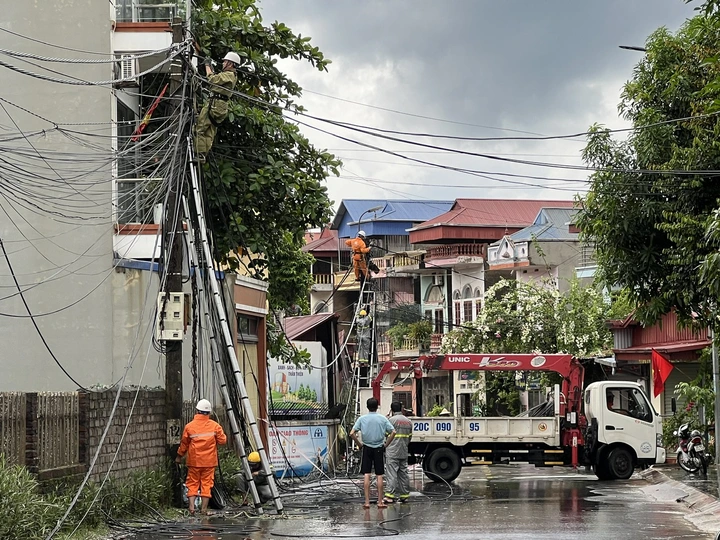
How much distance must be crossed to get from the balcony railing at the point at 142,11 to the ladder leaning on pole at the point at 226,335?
5198 mm

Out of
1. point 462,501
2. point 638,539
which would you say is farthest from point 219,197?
point 638,539

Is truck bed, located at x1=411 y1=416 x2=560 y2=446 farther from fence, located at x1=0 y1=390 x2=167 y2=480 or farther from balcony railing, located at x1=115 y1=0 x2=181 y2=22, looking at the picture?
balcony railing, located at x1=115 y1=0 x2=181 y2=22

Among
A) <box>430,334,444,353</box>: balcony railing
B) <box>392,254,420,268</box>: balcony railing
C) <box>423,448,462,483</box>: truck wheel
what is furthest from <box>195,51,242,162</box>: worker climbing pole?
<box>392,254,420,268</box>: balcony railing

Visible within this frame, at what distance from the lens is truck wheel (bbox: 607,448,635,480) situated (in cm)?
2956

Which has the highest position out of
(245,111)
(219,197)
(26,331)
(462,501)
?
(245,111)

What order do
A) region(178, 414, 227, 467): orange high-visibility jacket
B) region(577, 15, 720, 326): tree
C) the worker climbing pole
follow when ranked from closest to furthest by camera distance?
region(178, 414, 227, 467): orange high-visibility jacket → the worker climbing pole → region(577, 15, 720, 326): tree

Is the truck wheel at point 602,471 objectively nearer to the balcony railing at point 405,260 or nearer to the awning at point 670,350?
the awning at point 670,350

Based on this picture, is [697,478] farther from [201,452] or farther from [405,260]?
[405,260]

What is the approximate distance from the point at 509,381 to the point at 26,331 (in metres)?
29.3

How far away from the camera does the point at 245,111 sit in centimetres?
→ 2358

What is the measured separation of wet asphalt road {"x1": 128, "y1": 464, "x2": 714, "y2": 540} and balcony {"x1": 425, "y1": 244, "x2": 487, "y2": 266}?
38.7 meters

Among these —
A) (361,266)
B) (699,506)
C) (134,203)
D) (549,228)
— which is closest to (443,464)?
(699,506)

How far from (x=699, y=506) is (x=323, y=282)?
59.0 metres

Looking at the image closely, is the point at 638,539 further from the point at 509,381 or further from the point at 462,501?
→ the point at 509,381
